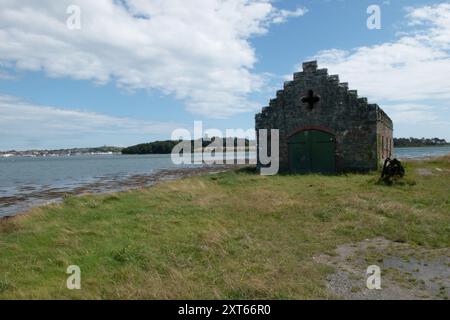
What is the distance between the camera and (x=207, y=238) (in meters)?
9.84

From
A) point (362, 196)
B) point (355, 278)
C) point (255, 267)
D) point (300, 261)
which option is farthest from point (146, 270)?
point (362, 196)

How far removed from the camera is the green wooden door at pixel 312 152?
26.0 metres

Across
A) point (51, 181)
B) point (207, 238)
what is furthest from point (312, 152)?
point (51, 181)

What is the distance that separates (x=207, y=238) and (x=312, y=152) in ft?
59.4

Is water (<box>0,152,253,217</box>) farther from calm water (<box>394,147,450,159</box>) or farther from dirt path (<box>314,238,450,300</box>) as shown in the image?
calm water (<box>394,147,450,159</box>)

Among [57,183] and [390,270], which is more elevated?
[390,270]

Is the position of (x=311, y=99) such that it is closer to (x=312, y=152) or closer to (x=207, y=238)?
(x=312, y=152)

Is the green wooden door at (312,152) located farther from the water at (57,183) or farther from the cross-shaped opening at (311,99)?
the water at (57,183)

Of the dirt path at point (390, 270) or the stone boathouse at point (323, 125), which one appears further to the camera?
the stone boathouse at point (323, 125)

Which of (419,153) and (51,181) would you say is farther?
(419,153)

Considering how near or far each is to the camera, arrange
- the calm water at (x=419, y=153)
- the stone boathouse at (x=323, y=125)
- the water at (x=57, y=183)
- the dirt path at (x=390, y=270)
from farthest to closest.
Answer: the calm water at (x=419, y=153) → the water at (x=57, y=183) → the stone boathouse at (x=323, y=125) → the dirt path at (x=390, y=270)

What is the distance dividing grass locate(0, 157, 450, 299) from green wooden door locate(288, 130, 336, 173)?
830 cm

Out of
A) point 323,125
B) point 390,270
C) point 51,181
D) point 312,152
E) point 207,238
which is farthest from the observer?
point 51,181

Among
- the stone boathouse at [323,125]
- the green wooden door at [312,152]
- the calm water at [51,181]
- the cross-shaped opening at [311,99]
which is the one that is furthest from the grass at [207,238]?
the calm water at [51,181]
